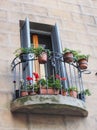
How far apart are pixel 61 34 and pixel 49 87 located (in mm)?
1827

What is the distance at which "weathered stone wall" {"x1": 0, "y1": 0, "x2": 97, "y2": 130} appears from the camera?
6441 mm

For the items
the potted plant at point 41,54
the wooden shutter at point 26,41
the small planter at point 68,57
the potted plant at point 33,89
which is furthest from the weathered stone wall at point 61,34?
the small planter at point 68,57

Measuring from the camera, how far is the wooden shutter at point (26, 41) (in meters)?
6.91

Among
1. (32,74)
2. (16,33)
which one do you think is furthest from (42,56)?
(16,33)

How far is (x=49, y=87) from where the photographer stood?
21.2 feet

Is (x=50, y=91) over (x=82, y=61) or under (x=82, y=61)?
under

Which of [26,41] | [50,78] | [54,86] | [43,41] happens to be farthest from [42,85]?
[43,41]

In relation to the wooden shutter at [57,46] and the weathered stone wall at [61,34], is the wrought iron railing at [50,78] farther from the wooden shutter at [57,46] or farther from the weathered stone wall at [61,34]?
the weathered stone wall at [61,34]

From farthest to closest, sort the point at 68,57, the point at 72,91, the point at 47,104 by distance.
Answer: the point at 68,57
the point at 72,91
the point at 47,104

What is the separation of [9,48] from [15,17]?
0.86m

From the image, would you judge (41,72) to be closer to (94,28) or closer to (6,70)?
(6,70)

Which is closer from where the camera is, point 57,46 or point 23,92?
point 23,92

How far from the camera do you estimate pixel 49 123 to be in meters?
6.52

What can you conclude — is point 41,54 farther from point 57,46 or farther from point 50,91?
point 57,46
